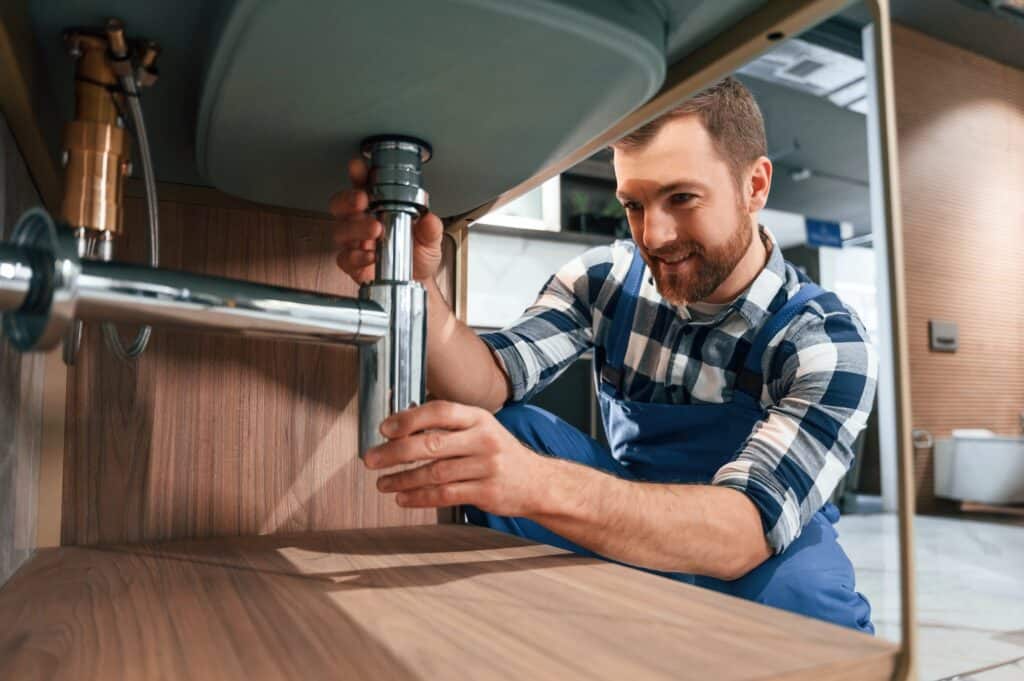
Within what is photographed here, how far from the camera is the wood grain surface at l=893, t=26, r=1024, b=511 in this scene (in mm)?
3432

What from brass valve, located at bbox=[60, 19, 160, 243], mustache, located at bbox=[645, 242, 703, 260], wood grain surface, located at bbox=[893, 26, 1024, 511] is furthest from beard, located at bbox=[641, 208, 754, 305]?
wood grain surface, located at bbox=[893, 26, 1024, 511]

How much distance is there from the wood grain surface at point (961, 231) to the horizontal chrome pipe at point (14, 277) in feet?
12.1

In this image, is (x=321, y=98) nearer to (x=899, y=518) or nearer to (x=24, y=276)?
(x=24, y=276)

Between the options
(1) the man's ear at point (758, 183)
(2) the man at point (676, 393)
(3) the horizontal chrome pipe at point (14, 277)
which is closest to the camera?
(3) the horizontal chrome pipe at point (14, 277)

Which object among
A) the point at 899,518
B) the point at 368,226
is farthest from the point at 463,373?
the point at 899,518

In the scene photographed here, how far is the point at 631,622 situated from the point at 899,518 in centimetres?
13

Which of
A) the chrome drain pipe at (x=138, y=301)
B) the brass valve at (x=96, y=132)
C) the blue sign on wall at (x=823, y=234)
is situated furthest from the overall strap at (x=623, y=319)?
the blue sign on wall at (x=823, y=234)

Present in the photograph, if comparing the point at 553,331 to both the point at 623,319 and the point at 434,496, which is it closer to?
the point at 623,319

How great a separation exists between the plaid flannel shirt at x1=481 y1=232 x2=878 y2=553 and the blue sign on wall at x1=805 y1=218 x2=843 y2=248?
4.21 m

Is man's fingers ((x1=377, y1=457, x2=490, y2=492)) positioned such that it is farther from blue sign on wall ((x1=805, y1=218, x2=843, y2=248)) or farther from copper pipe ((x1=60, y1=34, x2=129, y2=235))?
blue sign on wall ((x1=805, y1=218, x2=843, y2=248))

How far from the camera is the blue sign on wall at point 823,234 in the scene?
15.9 feet

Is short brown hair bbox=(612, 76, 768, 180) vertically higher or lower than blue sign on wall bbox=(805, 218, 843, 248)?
lower

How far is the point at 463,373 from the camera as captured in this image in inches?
32.0

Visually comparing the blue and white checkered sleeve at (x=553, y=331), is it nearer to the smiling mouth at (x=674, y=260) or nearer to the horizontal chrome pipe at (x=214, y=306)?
the smiling mouth at (x=674, y=260)
